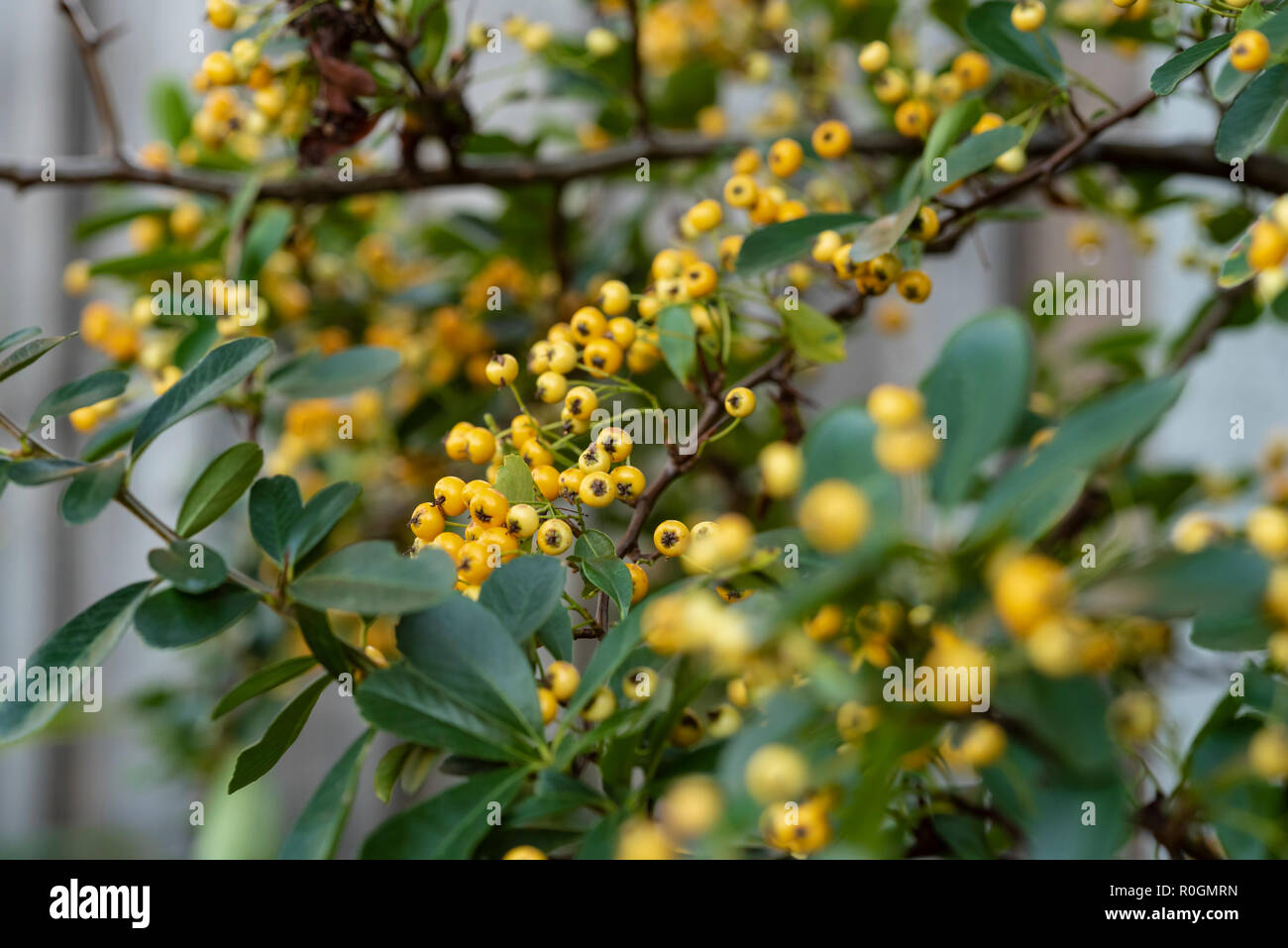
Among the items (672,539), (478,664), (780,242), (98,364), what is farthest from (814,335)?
(98,364)

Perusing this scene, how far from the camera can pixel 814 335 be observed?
1.66ft

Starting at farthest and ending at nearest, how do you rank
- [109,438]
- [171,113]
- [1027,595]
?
[171,113] → [109,438] → [1027,595]

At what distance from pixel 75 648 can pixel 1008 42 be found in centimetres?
57

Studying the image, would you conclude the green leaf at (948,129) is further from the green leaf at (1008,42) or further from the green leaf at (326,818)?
the green leaf at (326,818)

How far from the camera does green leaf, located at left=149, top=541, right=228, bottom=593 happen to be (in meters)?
0.39

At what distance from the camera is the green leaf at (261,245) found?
71 cm

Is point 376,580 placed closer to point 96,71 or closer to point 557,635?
point 557,635

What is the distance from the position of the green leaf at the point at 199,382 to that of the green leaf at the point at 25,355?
0.05m

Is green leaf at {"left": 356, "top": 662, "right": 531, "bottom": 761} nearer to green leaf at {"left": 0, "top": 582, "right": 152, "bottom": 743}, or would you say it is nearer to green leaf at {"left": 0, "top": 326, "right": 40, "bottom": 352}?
green leaf at {"left": 0, "top": 582, "right": 152, "bottom": 743}

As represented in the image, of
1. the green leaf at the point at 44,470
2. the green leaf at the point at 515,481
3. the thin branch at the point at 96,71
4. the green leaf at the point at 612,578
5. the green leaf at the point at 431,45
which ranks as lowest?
the green leaf at the point at 612,578

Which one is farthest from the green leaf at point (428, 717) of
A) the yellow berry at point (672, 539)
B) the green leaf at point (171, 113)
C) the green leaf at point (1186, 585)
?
the green leaf at point (171, 113)

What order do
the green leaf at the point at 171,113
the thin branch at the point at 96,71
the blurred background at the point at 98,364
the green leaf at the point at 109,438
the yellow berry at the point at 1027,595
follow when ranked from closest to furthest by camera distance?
1. the yellow berry at the point at 1027,595
2. the green leaf at the point at 109,438
3. the thin branch at the point at 96,71
4. the green leaf at the point at 171,113
5. the blurred background at the point at 98,364

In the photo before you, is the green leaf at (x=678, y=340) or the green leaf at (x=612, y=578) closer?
the green leaf at (x=612, y=578)

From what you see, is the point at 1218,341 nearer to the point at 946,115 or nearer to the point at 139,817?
the point at 946,115
